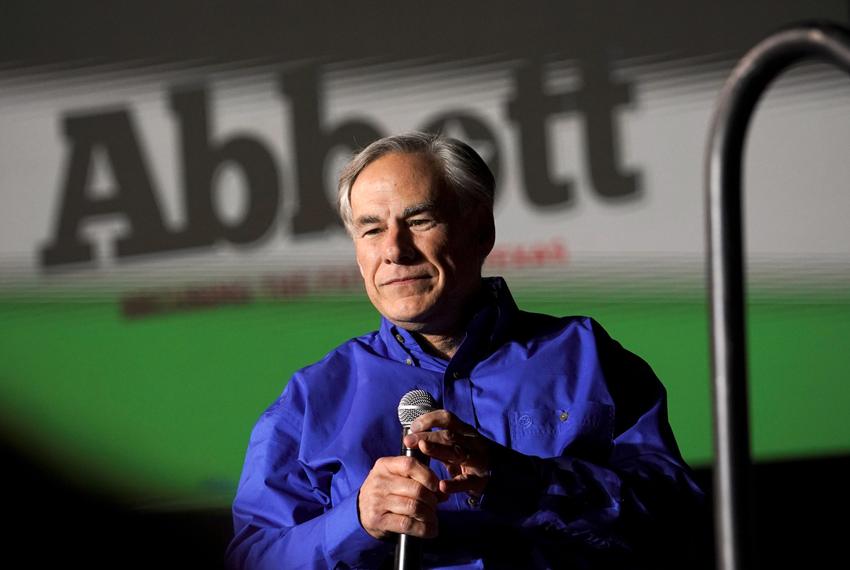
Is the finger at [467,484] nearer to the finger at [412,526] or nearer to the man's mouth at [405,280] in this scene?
the finger at [412,526]

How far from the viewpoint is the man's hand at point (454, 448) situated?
147 cm

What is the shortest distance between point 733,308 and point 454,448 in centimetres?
82

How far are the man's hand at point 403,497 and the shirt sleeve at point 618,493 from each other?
99 mm

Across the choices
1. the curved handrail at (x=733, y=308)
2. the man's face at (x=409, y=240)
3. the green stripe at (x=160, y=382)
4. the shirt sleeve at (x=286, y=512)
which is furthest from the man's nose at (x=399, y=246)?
the green stripe at (x=160, y=382)

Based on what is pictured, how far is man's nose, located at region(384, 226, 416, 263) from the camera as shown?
181 cm

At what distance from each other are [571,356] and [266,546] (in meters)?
0.58

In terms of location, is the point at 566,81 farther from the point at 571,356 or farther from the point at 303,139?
the point at 571,356

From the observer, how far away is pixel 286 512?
1.75m

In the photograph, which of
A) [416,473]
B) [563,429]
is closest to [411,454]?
[416,473]

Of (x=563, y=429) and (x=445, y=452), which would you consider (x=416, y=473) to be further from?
(x=563, y=429)

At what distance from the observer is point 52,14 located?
331 cm

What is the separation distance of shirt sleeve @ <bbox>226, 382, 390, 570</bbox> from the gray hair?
15.1 inches

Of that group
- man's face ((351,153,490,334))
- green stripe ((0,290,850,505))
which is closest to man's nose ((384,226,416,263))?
man's face ((351,153,490,334))

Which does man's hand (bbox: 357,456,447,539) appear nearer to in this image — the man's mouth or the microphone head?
the microphone head
